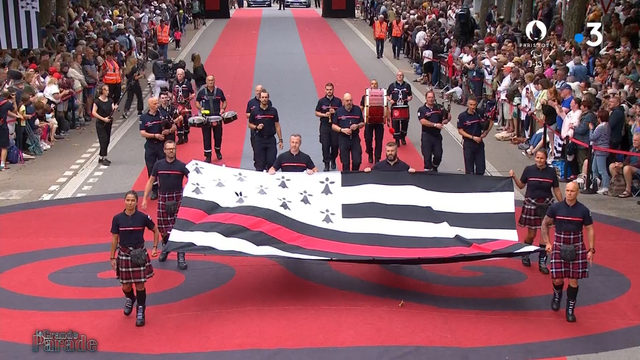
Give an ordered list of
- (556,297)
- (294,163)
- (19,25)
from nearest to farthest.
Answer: (556,297)
(294,163)
(19,25)

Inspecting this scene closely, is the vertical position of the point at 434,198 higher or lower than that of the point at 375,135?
higher

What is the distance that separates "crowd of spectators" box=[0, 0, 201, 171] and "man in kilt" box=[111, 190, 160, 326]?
397 inches

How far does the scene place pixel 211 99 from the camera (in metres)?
21.4

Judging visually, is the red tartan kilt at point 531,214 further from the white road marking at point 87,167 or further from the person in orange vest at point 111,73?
the person in orange vest at point 111,73

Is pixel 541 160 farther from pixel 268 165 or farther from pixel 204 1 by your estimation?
pixel 204 1

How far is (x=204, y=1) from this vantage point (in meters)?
53.5

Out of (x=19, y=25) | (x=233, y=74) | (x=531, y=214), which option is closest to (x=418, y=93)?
(x=233, y=74)

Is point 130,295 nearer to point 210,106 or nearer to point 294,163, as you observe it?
point 294,163

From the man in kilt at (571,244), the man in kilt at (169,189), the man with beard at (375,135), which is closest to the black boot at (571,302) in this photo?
the man in kilt at (571,244)

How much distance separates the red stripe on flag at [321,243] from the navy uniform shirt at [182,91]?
30.7 ft

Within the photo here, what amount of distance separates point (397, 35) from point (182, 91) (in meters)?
17.7

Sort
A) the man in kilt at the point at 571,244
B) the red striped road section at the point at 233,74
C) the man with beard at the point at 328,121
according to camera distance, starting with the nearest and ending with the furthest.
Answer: the man in kilt at the point at 571,244, the man with beard at the point at 328,121, the red striped road section at the point at 233,74

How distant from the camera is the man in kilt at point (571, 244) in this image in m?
12.2

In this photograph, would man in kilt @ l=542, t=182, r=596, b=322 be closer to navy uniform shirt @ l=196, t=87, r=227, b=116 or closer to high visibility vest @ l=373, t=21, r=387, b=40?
navy uniform shirt @ l=196, t=87, r=227, b=116
